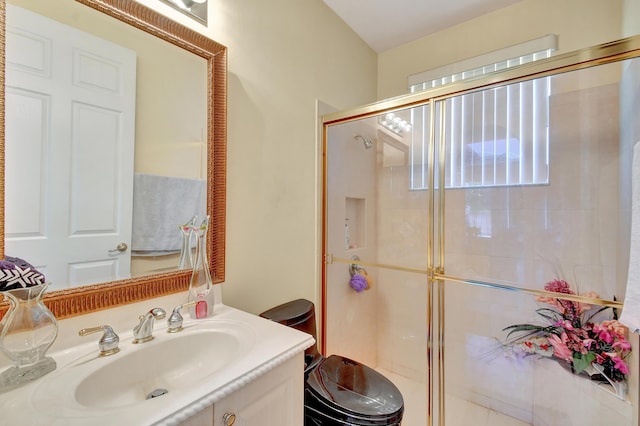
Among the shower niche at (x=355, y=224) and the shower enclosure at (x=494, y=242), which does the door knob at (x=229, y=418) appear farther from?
the shower niche at (x=355, y=224)

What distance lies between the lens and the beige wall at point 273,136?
122cm

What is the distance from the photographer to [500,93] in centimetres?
147

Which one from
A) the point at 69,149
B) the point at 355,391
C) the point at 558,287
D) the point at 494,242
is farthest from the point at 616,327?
the point at 69,149

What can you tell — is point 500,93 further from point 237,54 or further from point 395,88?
point 237,54

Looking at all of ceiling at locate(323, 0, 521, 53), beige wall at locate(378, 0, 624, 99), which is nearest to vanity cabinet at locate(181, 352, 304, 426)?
ceiling at locate(323, 0, 521, 53)

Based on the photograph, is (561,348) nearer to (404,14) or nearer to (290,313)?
(290,313)

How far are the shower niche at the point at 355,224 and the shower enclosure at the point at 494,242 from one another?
0.04 feet

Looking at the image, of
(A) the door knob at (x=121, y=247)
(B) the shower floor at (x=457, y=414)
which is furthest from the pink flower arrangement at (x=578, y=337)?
(A) the door knob at (x=121, y=247)

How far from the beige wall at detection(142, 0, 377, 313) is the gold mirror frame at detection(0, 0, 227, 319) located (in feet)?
0.20

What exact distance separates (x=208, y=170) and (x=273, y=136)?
42 cm

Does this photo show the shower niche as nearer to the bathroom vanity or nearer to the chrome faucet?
the bathroom vanity

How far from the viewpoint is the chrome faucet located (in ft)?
2.74

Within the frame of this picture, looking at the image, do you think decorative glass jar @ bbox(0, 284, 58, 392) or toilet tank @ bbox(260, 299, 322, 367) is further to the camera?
toilet tank @ bbox(260, 299, 322, 367)

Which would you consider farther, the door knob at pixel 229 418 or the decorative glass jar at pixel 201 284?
the decorative glass jar at pixel 201 284
